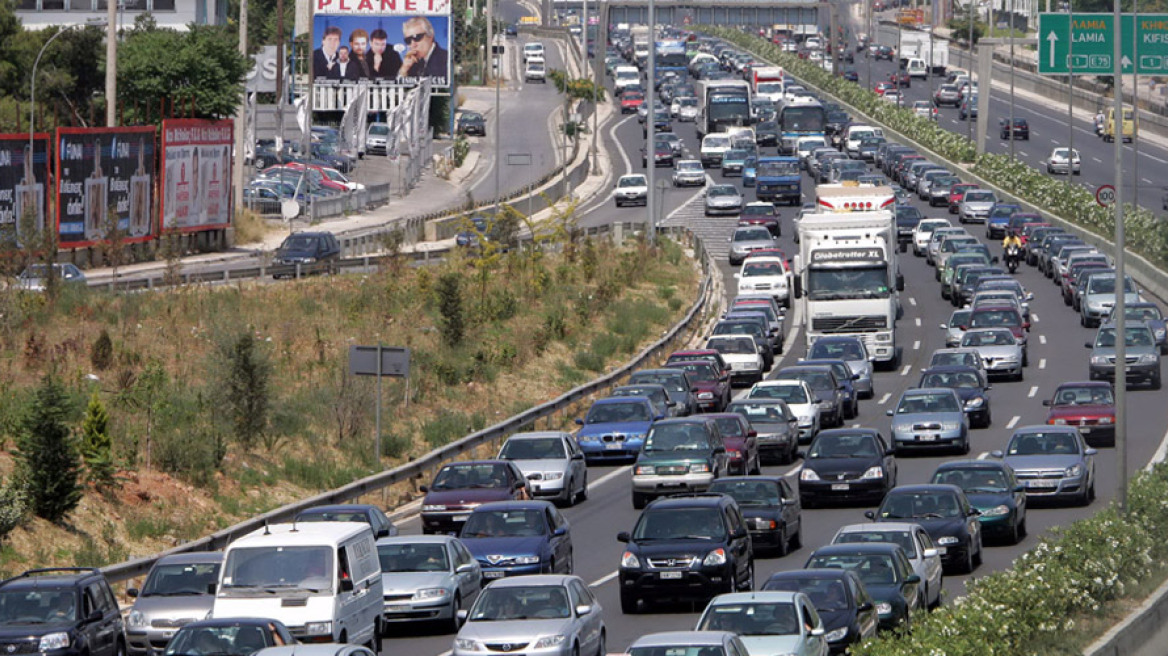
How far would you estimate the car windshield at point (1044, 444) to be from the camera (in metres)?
33.9

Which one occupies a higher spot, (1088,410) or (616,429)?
(1088,410)

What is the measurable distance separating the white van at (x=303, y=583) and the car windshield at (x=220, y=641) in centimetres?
183

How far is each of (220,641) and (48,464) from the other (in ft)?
40.3

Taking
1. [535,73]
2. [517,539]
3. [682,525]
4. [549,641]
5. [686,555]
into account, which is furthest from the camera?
[535,73]

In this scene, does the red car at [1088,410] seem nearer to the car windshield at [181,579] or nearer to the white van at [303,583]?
the white van at [303,583]

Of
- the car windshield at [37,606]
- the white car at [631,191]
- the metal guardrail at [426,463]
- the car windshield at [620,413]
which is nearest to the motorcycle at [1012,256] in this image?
the metal guardrail at [426,463]

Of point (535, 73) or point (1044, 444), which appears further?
point (535, 73)

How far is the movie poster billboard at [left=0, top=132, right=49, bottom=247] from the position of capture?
5541 centimetres

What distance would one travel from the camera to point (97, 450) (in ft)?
106

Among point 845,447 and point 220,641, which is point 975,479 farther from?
point 220,641

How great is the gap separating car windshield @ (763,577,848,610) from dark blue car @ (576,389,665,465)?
17501 millimetres

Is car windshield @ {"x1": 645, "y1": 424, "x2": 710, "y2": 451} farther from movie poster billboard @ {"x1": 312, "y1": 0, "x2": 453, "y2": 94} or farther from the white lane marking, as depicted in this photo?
movie poster billboard @ {"x1": 312, "y1": 0, "x2": 453, "y2": 94}

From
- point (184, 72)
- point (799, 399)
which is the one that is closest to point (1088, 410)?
point (799, 399)

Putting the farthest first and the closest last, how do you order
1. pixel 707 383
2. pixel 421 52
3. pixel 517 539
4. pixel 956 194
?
pixel 421 52
pixel 956 194
pixel 707 383
pixel 517 539
